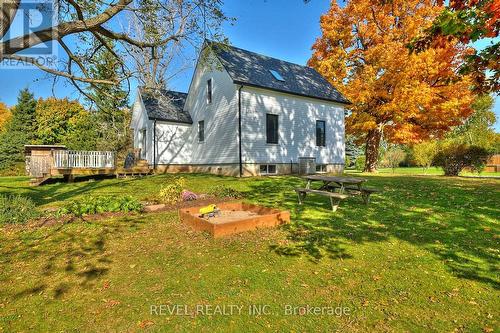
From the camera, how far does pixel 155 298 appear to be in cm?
368

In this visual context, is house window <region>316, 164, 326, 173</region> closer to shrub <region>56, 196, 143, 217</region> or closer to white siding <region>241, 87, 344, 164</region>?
white siding <region>241, 87, 344, 164</region>

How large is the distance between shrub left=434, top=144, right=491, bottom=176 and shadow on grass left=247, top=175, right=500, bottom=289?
388 inches

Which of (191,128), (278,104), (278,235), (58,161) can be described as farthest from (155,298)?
(191,128)

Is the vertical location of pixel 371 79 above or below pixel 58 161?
above

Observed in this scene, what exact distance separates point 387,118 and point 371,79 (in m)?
3.59

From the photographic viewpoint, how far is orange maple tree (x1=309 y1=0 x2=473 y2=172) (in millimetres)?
20578

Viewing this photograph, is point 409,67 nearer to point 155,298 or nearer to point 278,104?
point 278,104

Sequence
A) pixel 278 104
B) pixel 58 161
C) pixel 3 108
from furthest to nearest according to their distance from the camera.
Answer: pixel 3 108 → pixel 278 104 → pixel 58 161

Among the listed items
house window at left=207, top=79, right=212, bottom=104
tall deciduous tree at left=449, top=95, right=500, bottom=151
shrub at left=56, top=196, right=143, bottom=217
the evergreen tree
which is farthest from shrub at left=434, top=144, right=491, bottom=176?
the evergreen tree

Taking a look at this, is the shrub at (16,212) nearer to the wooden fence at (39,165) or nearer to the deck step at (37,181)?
the deck step at (37,181)

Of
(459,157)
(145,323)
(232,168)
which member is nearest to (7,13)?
(145,323)

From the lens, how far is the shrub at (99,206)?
25.2ft

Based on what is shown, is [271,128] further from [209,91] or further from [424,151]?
[424,151]

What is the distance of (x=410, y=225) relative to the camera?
6.75m
